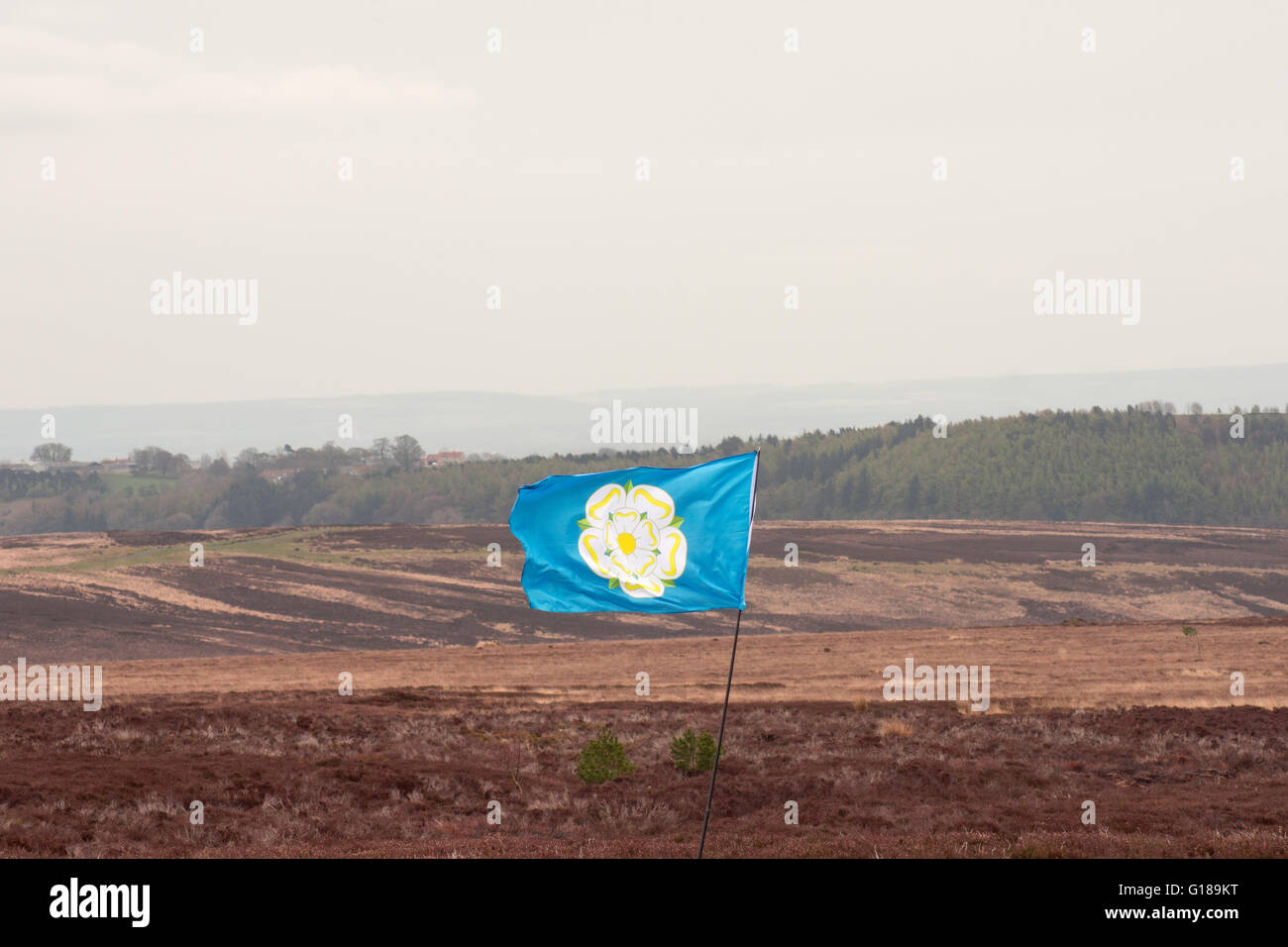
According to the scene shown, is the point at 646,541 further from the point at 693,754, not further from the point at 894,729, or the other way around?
the point at 894,729

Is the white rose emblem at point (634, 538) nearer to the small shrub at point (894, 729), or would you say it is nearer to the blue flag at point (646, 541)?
the blue flag at point (646, 541)

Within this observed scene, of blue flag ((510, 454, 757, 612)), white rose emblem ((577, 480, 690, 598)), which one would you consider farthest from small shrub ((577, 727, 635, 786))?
white rose emblem ((577, 480, 690, 598))

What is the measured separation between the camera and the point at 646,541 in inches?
490

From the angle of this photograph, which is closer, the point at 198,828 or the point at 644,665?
the point at 198,828

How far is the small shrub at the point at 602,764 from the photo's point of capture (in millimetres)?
18812

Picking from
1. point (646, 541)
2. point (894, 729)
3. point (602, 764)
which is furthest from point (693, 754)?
point (646, 541)

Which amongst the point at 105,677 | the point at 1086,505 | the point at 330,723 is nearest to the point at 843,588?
the point at 105,677

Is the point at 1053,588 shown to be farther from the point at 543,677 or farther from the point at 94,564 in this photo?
the point at 94,564

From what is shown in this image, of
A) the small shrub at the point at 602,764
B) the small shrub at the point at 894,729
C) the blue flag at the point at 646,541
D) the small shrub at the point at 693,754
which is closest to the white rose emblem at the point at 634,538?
the blue flag at the point at 646,541

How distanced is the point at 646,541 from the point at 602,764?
760 centimetres

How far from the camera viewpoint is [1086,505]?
181 meters

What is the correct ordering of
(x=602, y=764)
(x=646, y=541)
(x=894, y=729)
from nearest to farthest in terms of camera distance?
(x=646, y=541)
(x=602, y=764)
(x=894, y=729)
